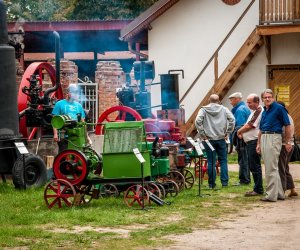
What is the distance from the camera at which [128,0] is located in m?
38.2

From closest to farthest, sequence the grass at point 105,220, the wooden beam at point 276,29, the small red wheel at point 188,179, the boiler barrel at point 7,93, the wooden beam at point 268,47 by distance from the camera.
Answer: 1. the grass at point 105,220
2. the boiler barrel at point 7,93
3. the small red wheel at point 188,179
4. the wooden beam at point 276,29
5. the wooden beam at point 268,47

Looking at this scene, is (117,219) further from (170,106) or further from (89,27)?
(89,27)

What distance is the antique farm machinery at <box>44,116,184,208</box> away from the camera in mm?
13766

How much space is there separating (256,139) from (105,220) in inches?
171

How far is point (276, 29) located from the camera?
26.0 m

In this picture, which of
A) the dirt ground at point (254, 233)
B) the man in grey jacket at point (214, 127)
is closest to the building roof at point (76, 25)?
the man in grey jacket at point (214, 127)

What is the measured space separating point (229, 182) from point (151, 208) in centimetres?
465

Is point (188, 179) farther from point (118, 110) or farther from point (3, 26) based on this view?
point (3, 26)

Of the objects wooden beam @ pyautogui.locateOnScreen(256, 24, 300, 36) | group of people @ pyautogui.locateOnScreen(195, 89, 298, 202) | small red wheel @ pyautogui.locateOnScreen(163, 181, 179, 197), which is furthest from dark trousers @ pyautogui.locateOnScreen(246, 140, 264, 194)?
wooden beam @ pyautogui.locateOnScreen(256, 24, 300, 36)

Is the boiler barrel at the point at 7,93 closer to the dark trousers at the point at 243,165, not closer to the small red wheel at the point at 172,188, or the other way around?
the small red wheel at the point at 172,188

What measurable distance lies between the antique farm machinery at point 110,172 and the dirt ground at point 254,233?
163cm

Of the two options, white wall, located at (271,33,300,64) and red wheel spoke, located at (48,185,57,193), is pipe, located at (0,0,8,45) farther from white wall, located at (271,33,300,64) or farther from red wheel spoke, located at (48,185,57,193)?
white wall, located at (271,33,300,64)

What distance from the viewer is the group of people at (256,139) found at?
1467cm

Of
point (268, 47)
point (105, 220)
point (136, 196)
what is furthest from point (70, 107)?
point (268, 47)
